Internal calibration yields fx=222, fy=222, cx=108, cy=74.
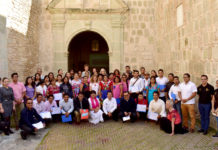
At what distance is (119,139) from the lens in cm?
526

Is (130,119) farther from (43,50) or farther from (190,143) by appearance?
(43,50)

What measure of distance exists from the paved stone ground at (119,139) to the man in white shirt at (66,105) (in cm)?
47

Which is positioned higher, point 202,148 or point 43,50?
point 43,50

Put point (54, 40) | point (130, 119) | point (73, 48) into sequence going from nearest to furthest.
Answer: point (130, 119) < point (54, 40) < point (73, 48)

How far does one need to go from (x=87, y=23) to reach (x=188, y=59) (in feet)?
17.6

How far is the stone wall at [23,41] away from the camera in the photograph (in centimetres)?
841

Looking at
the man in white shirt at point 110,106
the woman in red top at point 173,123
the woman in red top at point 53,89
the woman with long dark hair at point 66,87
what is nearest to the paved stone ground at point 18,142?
the woman in red top at point 53,89

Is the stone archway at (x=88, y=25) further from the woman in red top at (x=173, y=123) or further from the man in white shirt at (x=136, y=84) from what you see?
the woman in red top at (x=173, y=123)

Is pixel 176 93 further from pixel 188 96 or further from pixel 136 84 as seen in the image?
pixel 136 84

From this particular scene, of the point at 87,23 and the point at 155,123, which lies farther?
the point at 87,23

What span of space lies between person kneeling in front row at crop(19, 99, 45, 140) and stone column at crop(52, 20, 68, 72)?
532 cm

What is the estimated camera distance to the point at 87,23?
10.9 m

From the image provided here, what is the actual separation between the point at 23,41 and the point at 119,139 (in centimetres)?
627

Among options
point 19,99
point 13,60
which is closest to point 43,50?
point 13,60
